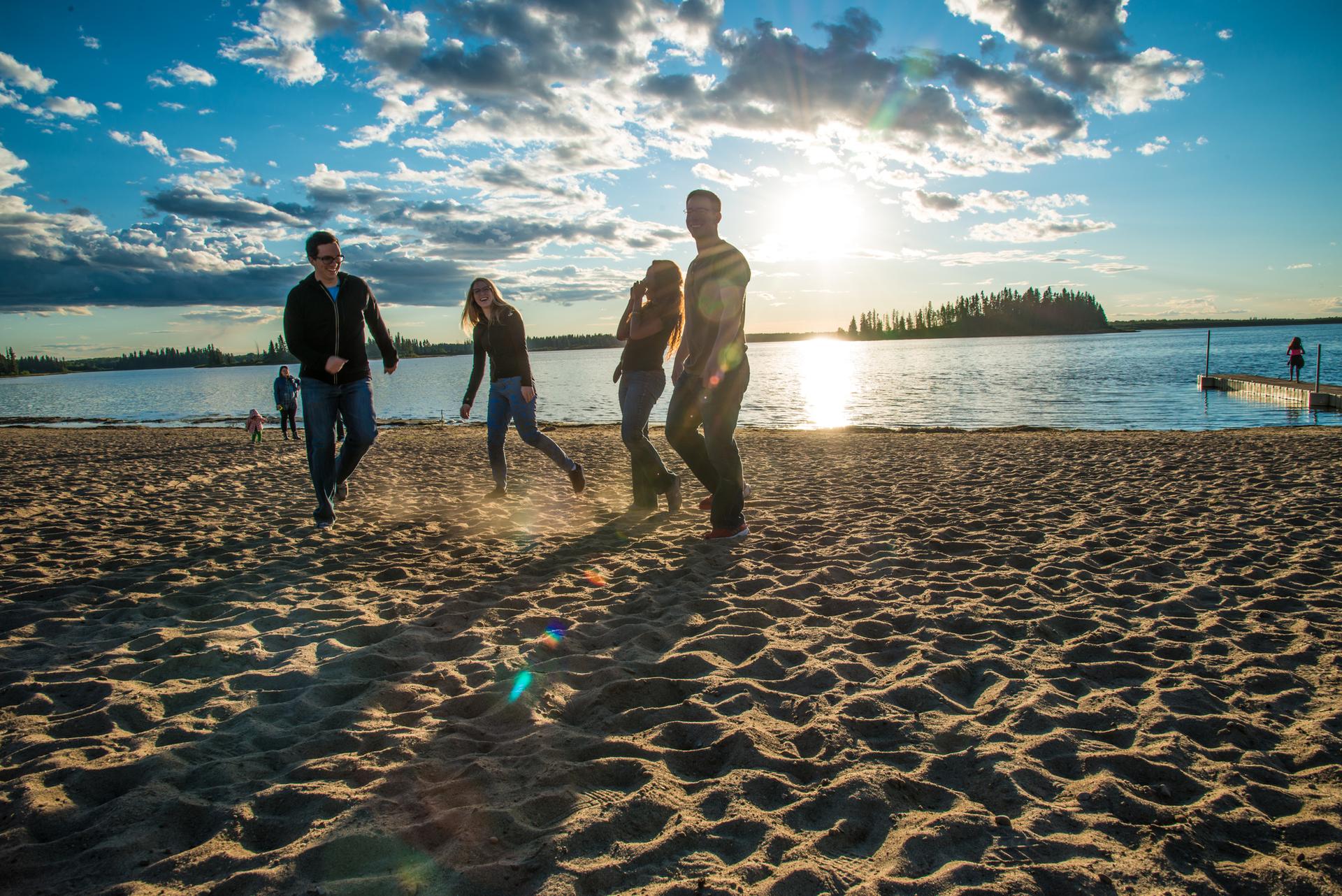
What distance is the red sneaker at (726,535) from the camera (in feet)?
18.1

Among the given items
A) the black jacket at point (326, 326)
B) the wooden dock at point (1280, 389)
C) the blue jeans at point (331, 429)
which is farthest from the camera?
the wooden dock at point (1280, 389)

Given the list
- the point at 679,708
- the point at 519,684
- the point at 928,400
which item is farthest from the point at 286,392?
the point at 928,400

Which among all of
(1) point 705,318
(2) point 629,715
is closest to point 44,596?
(2) point 629,715

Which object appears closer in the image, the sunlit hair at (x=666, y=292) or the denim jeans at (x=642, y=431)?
the sunlit hair at (x=666, y=292)

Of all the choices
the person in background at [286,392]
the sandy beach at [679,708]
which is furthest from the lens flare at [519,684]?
the person in background at [286,392]

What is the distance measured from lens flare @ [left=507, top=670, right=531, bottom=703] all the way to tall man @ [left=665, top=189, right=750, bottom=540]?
2384 mm

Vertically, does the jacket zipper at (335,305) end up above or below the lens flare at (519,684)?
above

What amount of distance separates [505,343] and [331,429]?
6.13ft

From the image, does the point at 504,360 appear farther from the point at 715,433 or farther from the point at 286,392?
the point at 286,392

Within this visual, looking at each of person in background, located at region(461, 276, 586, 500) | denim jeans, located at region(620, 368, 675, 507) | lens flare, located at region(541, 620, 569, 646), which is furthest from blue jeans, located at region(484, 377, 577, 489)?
lens flare, located at region(541, 620, 569, 646)

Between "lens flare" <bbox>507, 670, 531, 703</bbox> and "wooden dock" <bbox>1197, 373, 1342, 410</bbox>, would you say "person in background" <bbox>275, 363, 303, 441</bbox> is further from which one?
"wooden dock" <bbox>1197, 373, 1342, 410</bbox>

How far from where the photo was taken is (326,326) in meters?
5.36

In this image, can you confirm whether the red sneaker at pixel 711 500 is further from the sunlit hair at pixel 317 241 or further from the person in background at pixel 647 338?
the sunlit hair at pixel 317 241

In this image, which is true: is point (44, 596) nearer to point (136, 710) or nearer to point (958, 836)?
point (136, 710)
